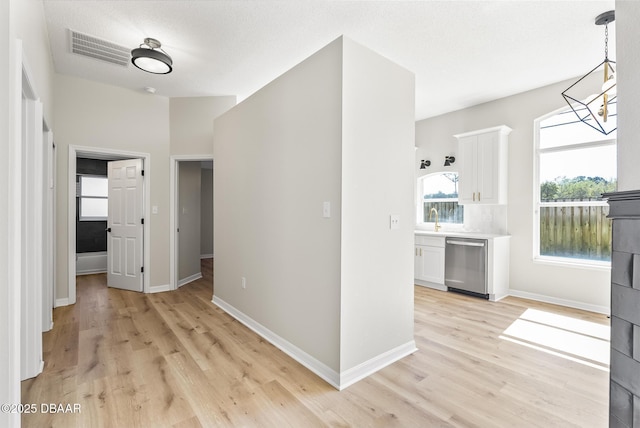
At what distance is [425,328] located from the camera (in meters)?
3.13

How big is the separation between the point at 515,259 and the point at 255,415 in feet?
13.7


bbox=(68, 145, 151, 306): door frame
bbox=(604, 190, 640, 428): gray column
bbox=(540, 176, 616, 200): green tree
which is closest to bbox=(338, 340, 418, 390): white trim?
bbox=(604, 190, 640, 428): gray column

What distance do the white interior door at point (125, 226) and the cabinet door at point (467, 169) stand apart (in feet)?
16.2

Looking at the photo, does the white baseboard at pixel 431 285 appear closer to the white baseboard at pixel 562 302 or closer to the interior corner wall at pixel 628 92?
the white baseboard at pixel 562 302

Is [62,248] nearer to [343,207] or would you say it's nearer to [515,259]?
[343,207]

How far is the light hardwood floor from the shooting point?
178cm

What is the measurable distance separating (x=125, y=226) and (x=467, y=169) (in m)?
5.41

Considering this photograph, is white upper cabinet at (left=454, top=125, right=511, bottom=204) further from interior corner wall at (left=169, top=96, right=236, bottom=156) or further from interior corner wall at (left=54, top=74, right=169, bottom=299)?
interior corner wall at (left=54, top=74, right=169, bottom=299)

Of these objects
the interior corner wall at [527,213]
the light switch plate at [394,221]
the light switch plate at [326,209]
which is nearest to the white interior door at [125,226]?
the light switch plate at [326,209]

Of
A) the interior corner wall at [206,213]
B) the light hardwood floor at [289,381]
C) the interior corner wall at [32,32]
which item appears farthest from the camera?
the interior corner wall at [206,213]

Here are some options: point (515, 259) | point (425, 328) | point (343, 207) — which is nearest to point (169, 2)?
point (343, 207)

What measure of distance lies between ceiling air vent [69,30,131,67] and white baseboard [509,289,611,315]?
5846 mm

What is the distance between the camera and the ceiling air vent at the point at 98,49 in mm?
3039

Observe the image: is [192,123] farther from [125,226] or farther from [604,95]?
[604,95]
